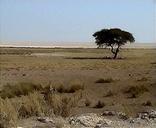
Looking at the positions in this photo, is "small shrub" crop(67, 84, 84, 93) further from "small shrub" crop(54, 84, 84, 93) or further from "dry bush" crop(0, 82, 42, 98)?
"dry bush" crop(0, 82, 42, 98)

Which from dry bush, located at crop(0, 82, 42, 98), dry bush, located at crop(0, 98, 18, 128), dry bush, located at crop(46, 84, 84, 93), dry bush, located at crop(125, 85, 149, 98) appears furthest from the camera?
dry bush, located at crop(46, 84, 84, 93)

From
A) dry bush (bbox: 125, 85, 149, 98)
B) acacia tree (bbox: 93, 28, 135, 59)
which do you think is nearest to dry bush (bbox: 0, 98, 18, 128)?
dry bush (bbox: 125, 85, 149, 98)

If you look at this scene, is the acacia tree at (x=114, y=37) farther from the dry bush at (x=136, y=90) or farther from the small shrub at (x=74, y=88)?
the dry bush at (x=136, y=90)

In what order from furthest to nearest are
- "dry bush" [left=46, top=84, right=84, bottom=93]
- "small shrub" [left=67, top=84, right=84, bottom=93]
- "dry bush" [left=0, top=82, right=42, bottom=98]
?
1. "small shrub" [left=67, top=84, right=84, bottom=93]
2. "dry bush" [left=46, top=84, right=84, bottom=93]
3. "dry bush" [left=0, top=82, right=42, bottom=98]

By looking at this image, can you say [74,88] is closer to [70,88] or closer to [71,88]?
[71,88]

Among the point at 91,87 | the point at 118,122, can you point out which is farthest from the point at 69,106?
the point at 91,87

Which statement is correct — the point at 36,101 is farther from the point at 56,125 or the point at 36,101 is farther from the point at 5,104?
the point at 56,125

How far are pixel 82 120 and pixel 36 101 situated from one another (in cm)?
172

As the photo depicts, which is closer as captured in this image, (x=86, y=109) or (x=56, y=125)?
(x=56, y=125)

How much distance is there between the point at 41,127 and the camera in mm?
12039

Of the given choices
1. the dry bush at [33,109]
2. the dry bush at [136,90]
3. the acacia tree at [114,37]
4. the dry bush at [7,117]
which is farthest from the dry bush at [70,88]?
the acacia tree at [114,37]

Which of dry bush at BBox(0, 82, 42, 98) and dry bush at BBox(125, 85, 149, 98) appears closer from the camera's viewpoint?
dry bush at BBox(125, 85, 149, 98)

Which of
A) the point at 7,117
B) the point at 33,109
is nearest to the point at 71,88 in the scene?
the point at 33,109

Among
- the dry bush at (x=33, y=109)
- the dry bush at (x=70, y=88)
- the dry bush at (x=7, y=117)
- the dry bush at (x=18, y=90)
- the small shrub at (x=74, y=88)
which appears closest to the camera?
the dry bush at (x=7, y=117)
